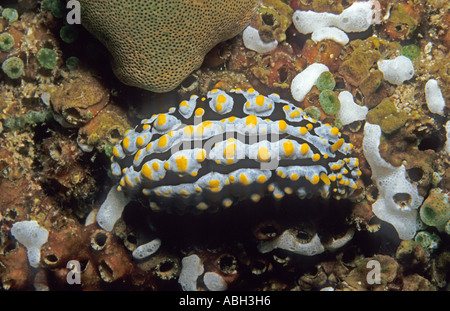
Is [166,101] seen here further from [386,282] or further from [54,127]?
[386,282]

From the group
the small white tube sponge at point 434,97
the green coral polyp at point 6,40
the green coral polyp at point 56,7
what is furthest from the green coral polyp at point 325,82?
the green coral polyp at point 6,40

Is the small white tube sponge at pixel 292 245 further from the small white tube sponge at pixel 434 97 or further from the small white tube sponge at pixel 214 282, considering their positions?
the small white tube sponge at pixel 434 97

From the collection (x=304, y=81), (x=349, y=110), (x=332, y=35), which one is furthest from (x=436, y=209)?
(x=332, y=35)

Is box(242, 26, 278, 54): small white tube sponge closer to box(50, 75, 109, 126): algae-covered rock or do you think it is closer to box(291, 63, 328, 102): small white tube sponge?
box(291, 63, 328, 102): small white tube sponge
